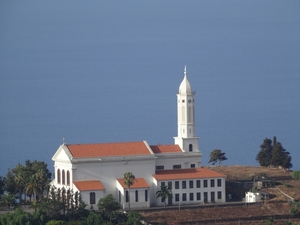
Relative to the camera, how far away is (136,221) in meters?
77.2

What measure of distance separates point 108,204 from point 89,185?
2973 mm

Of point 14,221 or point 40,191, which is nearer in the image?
point 14,221

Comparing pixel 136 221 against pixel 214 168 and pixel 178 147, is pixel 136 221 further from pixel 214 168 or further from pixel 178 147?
pixel 214 168

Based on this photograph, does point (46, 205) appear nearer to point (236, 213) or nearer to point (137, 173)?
point (137, 173)

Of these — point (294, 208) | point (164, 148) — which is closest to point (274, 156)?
point (164, 148)

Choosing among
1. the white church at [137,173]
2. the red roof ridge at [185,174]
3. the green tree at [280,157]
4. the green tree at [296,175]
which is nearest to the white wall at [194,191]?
the white church at [137,173]

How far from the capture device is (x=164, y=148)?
87.3 meters

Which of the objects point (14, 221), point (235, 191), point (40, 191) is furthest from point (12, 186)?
point (235, 191)

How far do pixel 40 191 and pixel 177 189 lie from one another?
9.11 metres

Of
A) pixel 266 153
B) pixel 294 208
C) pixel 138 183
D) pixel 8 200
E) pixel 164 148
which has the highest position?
pixel 266 153

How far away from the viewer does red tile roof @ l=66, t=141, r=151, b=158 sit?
83.9 meters

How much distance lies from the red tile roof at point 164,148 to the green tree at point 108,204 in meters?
6.80

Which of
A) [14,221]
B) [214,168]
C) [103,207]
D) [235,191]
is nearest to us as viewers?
[14,221]

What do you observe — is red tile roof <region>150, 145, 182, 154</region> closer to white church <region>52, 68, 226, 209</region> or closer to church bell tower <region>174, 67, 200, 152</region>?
white church <region>52, 68, 226, 209</region>
